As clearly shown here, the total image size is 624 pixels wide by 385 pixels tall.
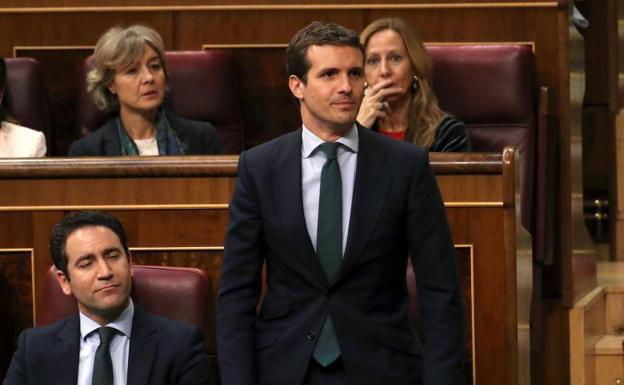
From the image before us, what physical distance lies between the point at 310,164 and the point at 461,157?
13.2 inches

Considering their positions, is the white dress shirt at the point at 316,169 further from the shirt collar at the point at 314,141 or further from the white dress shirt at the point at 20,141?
the white dress shirt at the point at 20,141

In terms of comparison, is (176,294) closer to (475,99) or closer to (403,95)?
(403,95)

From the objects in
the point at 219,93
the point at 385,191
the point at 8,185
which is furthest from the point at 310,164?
the point at 219,93

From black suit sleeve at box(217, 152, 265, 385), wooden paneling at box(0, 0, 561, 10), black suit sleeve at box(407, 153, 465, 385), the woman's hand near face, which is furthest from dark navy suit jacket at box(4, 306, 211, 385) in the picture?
wooden paneling at box(0, 0, 561, 10)

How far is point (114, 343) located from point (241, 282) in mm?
221

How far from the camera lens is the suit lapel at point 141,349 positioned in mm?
1360

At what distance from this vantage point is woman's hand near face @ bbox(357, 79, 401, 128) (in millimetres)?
1810

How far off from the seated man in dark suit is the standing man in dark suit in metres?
0.15

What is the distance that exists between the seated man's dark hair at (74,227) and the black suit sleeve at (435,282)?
0.34 metres

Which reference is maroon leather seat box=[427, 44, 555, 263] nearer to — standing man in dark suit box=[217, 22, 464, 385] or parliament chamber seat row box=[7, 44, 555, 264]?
parliament chamber seat row box=[7, 44, 555, 264]

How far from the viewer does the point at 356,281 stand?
121 centimetres

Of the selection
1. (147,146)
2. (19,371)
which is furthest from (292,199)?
(147,146)

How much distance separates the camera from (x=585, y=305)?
6.73ft

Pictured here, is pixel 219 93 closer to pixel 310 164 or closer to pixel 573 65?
pixel 573 65
